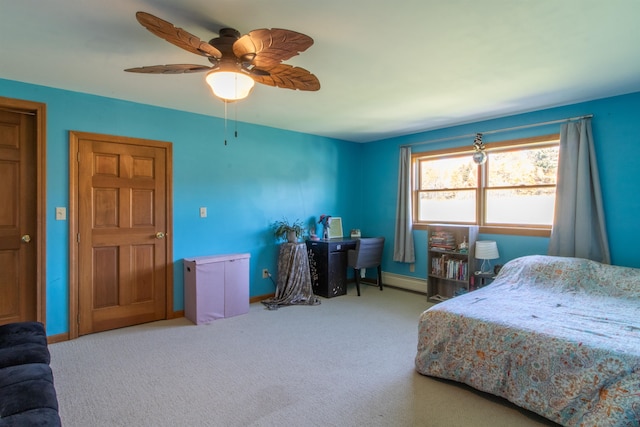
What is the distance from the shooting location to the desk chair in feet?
15.8

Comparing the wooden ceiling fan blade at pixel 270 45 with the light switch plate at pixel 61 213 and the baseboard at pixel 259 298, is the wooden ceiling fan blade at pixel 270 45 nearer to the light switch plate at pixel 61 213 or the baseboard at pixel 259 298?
the light switch plate at pixel 61 213

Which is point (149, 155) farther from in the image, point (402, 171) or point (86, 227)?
point (402, 171)

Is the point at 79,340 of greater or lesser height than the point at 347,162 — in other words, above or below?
below

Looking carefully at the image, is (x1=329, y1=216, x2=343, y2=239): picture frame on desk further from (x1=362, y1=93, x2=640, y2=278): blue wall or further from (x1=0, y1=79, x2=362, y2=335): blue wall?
(x1=362, y1=93, x2=640, y2=278): blue wall

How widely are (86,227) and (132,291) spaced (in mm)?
791

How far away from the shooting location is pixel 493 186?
4.28 m

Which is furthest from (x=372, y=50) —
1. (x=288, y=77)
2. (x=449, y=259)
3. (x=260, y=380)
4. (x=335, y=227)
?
(x=335, y=227)

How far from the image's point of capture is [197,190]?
3965 millimetres

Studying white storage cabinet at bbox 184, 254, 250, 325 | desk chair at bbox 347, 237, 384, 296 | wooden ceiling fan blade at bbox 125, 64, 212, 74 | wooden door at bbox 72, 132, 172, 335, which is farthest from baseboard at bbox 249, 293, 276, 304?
wooden ceiling fan blade at bbox 125, 64, 212, 74

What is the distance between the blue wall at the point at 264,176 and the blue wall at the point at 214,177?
1 centimetres

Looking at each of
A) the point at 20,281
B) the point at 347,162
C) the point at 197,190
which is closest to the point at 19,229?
the point at 20,281

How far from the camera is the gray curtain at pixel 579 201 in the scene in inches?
133

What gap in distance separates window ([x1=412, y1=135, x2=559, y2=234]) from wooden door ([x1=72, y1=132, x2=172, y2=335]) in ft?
11.4

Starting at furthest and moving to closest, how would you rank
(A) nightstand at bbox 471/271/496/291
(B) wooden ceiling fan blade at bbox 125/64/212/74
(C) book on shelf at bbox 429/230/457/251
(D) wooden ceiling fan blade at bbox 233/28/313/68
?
(C) book on shelf at bbox 429/230/457/251, (A) nightstand at bbox 471/271/496/291, (B) wooden ceiling fan blade at bbox 125/64/212/74, (D) wooden ceiling fan blade at bbox 233/28/313/68
